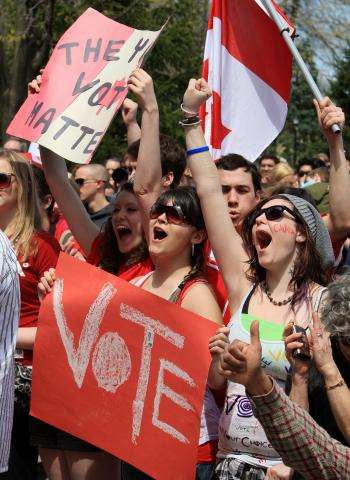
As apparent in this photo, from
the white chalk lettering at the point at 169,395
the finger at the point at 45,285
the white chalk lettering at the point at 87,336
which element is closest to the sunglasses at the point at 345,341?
the white chalk lettering at the point at 169,395

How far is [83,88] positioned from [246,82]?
107 centimetres

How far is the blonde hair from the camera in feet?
14.6

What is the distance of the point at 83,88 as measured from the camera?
178 inches

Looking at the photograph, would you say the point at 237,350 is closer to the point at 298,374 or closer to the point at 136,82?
the point at 298,374

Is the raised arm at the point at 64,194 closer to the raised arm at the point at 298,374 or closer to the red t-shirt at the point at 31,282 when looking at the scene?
the red t-shirt at the point at 31,282

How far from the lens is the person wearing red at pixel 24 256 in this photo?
14.4 feet

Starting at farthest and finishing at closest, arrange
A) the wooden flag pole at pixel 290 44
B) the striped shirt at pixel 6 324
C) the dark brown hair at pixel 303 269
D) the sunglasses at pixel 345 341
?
the wooden flag pole at pixel 290 44, the dark brown hair at pixel 303 269, the striped shirt at pixel 6 324, the sunglasses at pixel 345 341

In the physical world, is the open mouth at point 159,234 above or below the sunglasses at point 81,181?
below

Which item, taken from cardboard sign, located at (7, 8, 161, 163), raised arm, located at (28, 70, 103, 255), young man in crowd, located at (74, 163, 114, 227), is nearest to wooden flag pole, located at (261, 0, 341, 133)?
cardboard sign, located at (7, 8, 161, 163)

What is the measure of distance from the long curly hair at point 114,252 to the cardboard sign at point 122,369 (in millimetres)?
614

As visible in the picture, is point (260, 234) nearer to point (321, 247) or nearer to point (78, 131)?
point (321, 247)

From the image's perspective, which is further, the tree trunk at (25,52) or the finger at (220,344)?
the tree trunk at (25,52)

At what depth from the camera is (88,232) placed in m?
4.88

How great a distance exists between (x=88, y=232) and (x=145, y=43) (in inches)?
38.6
